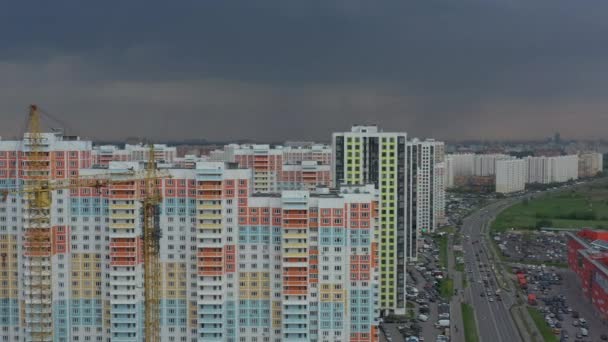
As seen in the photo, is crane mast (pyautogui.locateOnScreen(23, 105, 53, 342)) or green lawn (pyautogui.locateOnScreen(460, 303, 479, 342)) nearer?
crane mast (pyautogui.locateOnScreen(23, 105, 53, 342))

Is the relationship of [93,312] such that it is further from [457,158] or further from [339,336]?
[457,158]

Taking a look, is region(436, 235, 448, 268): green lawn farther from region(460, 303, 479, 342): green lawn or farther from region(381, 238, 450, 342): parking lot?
region(460, 303, 479, 342): green lawn

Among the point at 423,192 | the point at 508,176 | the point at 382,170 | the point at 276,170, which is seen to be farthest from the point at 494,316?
the point at 508,176

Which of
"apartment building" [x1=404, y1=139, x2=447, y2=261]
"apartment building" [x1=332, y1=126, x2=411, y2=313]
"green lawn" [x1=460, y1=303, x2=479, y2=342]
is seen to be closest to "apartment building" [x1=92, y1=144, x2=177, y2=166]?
"apartment building" [x1=332, y1=126, x2=411, y2=313]

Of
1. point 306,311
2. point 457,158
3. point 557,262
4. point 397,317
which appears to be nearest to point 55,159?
point 306,311

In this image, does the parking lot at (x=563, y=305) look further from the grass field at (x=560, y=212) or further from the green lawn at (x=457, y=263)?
the grass field at (x=560, y=212)

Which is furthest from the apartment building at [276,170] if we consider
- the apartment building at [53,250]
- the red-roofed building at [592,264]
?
the apartment building at [53,250]
